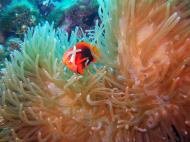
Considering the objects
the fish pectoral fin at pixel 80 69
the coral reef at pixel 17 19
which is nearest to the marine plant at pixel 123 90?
the fish pectoral fin at pixel 80 69

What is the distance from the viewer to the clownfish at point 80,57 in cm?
240

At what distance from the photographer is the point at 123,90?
2.26 meters

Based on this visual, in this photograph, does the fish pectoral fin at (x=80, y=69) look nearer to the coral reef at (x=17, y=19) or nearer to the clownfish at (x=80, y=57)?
the clownfish at (x=80, y=57)

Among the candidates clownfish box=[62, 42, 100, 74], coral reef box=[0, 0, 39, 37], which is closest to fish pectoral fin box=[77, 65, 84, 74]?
clownfish box=[62, 42, 100, 74]

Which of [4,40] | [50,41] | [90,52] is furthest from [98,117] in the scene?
[4,40]

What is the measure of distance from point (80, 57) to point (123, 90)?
19.2 inches

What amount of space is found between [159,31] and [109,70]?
1.67ft

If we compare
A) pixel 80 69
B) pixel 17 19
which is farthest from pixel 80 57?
pixel 17 19

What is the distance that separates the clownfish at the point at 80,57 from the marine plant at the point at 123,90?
3.0 inches

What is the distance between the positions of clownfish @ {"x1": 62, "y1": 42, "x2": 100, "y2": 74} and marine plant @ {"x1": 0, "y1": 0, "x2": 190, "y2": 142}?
77 mm

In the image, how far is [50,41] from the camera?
2.77 metres

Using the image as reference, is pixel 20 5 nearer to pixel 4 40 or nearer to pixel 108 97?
pixel 4 40

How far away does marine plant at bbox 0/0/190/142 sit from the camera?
2.15 m

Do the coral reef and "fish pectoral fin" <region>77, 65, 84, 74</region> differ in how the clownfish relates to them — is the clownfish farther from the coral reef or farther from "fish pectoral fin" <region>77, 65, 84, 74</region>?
the coral reef
